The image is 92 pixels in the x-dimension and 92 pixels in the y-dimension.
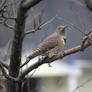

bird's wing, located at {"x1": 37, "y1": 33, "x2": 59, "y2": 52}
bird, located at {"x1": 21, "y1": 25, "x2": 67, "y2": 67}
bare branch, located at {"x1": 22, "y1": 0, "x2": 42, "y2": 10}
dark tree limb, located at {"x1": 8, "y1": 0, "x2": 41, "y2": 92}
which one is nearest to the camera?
bare branch, located at {"x1": 22, "y1": 0, "x2": 42, "y2": 10}

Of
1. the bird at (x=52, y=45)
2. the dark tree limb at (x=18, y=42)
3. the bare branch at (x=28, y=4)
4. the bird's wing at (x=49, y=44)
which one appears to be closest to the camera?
the bare branch at (x=28, y=4)

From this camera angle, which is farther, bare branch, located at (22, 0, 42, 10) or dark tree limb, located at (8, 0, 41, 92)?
dark tree limb, located at (8, 0, 41, 92)

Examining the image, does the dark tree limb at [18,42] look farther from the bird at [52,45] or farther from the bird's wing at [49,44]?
the bird's wing at [49,44]

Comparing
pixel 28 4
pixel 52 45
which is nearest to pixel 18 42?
pixel 28 4

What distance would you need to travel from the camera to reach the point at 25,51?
12.1m

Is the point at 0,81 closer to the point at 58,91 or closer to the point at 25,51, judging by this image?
the point at 25,51

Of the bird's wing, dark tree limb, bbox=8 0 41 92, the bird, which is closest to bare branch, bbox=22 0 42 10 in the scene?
dark tree limb, bbox=8 0 41 92

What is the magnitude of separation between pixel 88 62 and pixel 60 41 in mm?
6662

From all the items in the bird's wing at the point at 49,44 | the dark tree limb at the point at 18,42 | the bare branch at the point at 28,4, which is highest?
the bare branch at the point at 28,4

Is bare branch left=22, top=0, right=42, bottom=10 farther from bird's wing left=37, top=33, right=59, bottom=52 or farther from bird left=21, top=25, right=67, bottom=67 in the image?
bird's wing left=37, top=33, right=59, bottom=52

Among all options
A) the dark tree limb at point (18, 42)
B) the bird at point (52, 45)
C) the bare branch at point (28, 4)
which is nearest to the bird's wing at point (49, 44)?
the bird at point (52, 45)

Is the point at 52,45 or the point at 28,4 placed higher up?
the point at 28,4

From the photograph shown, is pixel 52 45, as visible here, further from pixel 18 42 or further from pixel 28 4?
pixel 28 4

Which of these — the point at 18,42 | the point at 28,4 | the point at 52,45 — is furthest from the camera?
the point at 52,45
